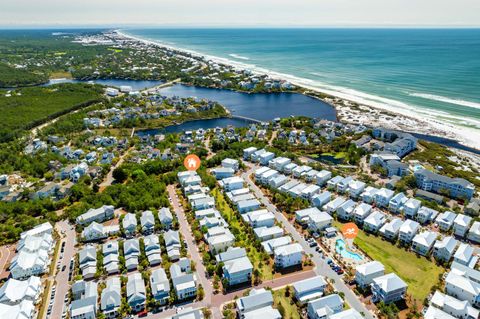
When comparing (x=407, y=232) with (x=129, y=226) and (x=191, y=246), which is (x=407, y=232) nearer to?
(x=191, y=246)

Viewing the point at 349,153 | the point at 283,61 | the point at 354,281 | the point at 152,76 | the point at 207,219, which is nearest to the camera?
the point at 354,281

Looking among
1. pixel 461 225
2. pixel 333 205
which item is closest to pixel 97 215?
pixel 333 205

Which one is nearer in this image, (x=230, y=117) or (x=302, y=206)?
(x=302, y=206)

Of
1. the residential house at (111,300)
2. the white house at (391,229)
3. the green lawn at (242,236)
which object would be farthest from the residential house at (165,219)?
the white house at (391,229)

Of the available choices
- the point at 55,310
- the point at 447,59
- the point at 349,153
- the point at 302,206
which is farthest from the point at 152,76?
the point at 447,59

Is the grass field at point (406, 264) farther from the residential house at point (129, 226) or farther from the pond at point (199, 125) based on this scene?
the pond at point (199, 125)

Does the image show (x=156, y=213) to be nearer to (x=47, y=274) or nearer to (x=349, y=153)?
(x=47, y=274)

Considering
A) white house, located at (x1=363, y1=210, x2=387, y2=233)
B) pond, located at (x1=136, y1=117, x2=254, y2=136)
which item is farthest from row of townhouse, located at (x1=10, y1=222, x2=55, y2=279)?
pond, located at (x1=136, y1=117, x2=254, y2=136)

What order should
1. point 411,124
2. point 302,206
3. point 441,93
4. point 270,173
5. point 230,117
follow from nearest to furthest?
1. point 302,206
2. point 270,173
3. point 411,124
4. point 230,117
5. point 441,93
